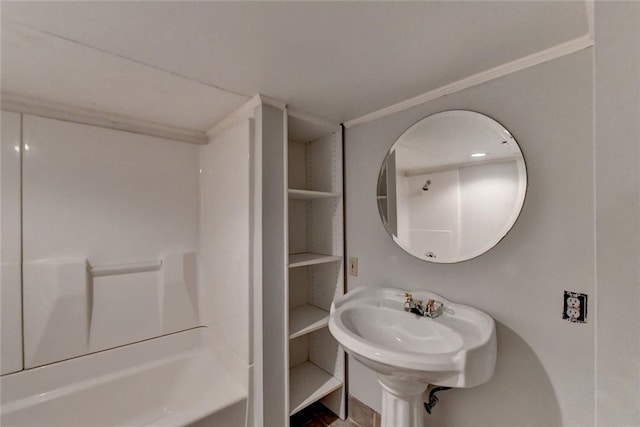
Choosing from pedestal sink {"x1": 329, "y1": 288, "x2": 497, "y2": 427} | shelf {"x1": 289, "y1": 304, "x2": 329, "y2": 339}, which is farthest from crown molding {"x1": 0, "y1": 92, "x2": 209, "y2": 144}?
pedestal sink {"x1": 329, "y1": 288, "x2": 497, "y2": 427}

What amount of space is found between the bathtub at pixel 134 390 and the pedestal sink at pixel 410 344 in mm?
734

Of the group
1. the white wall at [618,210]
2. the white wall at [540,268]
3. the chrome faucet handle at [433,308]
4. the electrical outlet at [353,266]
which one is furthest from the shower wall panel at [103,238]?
the white wall at [618,210]

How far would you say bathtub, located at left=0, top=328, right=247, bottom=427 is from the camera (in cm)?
120

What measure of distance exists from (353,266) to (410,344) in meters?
0.58

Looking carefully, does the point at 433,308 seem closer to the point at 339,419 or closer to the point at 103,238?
the point at 339,419

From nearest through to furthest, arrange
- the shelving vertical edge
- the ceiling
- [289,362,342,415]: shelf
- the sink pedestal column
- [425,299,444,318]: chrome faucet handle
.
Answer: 1. the ceiling
2. the sink pedestal column
3. [425,299,444,318]: chrome faucet handle
4. the shelving vertical edge
5. [289,362,342,415]: shelf

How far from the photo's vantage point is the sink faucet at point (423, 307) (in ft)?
3.86

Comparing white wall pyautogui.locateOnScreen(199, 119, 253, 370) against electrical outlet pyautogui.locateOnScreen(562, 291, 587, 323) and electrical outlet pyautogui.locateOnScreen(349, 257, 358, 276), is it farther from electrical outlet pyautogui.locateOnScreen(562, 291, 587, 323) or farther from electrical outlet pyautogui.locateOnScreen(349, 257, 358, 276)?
electrical outlet pyautogui.locateOnScreen(562, 291, 587, 323)

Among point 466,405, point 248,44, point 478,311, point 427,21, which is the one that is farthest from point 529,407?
point 248,44

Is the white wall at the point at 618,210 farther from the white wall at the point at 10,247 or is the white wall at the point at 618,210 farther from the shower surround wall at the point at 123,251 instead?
the white wall at the point at 10,247

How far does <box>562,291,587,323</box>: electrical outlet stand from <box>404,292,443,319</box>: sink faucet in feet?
1.45

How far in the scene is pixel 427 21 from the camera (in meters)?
0.79

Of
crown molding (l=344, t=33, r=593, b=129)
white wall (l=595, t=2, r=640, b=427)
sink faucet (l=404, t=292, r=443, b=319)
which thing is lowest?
sink faucet (l=404, t=292, r=443, b=319)

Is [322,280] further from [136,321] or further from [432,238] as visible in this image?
[136,321]
